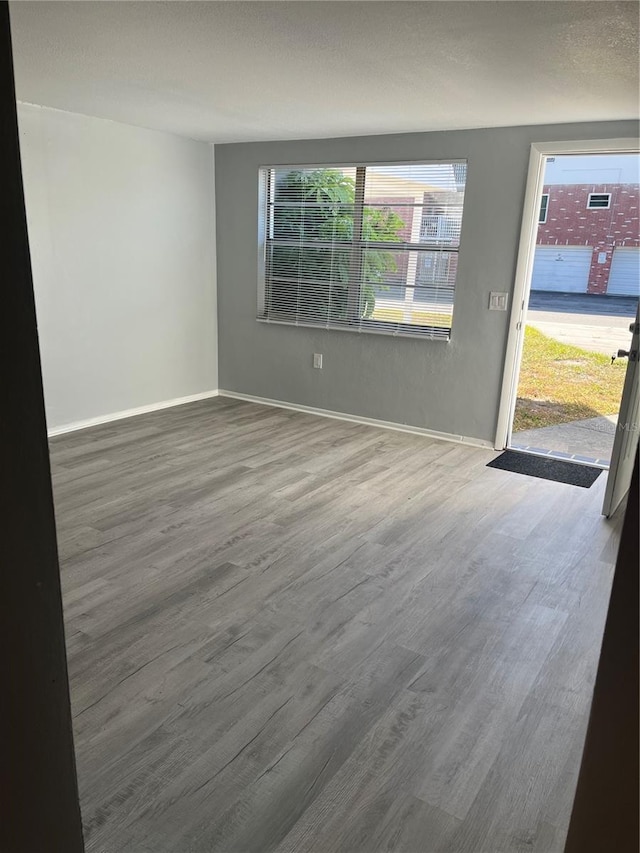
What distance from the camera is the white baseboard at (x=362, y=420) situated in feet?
16.1

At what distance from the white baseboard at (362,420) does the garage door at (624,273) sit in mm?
6014

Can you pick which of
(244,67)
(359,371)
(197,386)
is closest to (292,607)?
(244,67)

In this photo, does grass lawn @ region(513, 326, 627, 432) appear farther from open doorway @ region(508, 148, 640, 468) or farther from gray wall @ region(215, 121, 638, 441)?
gray wall @ region(215, 121, 638, 441)

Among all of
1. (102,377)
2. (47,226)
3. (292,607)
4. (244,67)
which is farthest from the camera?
(102,377)

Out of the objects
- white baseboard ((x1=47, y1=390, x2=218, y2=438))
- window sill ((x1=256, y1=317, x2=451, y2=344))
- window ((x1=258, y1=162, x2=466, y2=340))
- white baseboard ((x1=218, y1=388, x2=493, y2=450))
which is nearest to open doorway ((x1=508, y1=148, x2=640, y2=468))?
white baseboard ((x1=218, y1=388, x2=493, y2=450))

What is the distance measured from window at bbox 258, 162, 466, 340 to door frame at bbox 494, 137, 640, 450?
19.5 inches

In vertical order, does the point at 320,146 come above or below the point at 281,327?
above

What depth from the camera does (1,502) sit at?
2.40 ft

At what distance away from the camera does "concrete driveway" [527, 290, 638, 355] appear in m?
8.38

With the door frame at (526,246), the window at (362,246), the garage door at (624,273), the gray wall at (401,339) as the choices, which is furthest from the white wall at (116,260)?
the garage door at (624,273)

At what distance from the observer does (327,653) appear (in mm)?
2295

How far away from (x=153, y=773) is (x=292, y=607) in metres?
0.94

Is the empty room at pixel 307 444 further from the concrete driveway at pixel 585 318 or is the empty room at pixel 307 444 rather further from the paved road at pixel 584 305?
the paved road at pixel 584 305

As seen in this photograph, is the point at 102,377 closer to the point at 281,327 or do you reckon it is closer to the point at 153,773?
the point at 281,327
